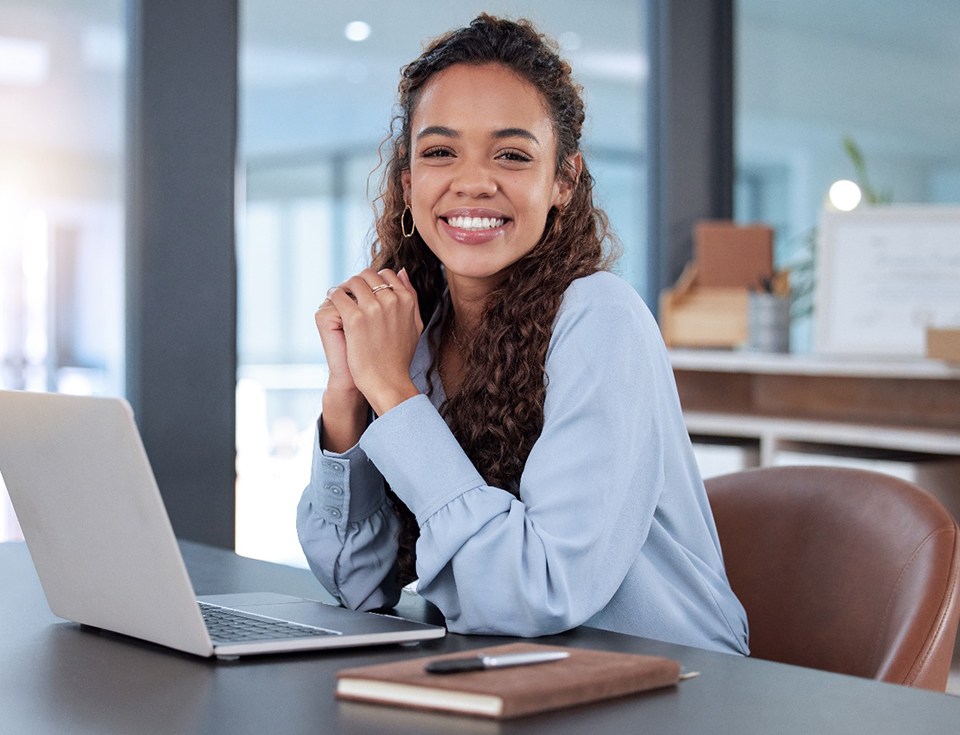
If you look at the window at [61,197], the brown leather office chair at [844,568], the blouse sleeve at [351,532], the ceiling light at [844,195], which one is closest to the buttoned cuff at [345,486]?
the blouse sleeve at [351,532]

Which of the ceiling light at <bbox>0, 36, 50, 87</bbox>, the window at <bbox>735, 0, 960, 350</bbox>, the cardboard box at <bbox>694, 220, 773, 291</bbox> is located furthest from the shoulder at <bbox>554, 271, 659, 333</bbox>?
the window at <bbox>735, 0, 960, 350</bbox>

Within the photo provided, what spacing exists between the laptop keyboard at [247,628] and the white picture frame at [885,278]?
2.15 metres

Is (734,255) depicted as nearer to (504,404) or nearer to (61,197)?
(61,197)

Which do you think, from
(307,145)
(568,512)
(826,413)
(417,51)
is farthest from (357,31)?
(568,512)

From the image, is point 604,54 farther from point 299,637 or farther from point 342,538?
point 299,637

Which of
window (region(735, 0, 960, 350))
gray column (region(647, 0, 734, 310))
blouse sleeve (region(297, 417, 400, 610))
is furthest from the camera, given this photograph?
gray column (region(647, 0, 734, 310))

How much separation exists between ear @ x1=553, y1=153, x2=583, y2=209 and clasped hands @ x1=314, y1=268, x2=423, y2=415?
25cm

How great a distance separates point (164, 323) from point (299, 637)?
1776 millimetres

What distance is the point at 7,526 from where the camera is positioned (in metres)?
2.59

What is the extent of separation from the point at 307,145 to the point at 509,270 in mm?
1532

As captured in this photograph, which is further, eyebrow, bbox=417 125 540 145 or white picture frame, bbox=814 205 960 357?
white picture frame, bbox=814 205 960 357

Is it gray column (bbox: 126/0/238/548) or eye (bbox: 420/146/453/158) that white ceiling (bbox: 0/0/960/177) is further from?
eye (bbox: 420/146/453/158)

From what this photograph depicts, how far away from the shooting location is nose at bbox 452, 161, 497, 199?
59.2 inches

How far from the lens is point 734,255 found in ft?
11.4
